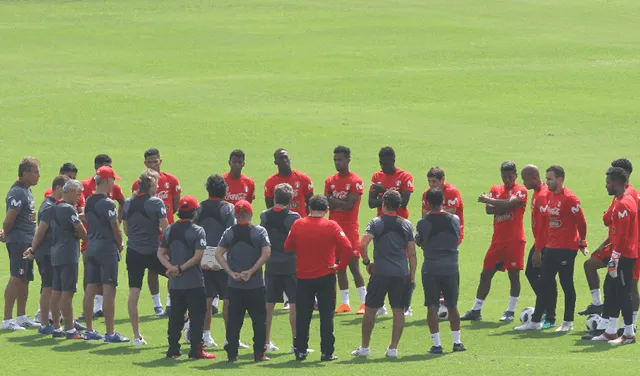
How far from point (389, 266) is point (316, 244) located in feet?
3.27

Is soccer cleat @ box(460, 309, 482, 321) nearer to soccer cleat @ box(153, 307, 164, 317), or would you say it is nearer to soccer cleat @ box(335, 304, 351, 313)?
soccer cleat @ box(335, 304, 351, 313)

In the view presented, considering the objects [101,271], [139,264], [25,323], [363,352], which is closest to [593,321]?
[363,352]

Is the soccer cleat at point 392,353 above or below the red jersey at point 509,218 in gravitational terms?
below

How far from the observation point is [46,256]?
55.3ft

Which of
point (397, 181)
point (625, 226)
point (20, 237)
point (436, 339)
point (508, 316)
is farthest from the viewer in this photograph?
point (397, 181)

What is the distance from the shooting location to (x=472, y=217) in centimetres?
2484

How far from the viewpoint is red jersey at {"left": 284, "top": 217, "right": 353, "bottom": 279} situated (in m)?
15.0

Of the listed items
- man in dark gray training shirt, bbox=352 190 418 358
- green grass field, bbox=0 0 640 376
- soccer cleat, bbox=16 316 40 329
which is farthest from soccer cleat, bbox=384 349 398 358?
soccer cleat, bbox=16 316 40 329

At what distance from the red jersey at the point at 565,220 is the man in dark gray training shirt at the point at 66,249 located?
20.9 ft

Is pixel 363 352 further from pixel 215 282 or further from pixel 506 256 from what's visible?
pixel 506 256

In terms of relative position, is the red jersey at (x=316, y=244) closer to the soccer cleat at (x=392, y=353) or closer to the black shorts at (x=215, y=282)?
the soccer cleat at (x=392, y=353)

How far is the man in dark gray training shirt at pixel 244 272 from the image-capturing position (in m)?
14.9

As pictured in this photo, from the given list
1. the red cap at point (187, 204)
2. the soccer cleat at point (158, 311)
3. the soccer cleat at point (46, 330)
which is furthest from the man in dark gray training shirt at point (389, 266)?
the soccer cleat at point (46, 330)

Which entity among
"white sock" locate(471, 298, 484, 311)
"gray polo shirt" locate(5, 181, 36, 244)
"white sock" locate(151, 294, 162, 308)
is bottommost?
"white sock" locate(471, 298, 484, 311)
